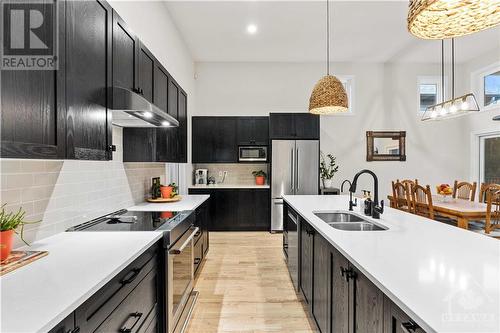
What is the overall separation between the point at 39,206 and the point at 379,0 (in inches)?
178

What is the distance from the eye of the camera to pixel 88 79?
145 cm

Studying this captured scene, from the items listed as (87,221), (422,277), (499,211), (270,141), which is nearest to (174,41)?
(270,141)

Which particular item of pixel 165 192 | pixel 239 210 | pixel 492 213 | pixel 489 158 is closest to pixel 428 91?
pixel 489 158

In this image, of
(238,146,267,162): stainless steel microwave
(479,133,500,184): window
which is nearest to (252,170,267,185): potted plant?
(238,146,267,162): stainless steel microwave

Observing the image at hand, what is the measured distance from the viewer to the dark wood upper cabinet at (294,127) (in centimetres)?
543

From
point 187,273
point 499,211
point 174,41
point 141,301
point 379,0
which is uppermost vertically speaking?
point 379,0

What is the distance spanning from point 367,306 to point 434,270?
34 centimetres

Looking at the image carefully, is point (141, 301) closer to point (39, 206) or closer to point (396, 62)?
point (39, 206)

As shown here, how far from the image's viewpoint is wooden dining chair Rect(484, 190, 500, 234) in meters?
3.19

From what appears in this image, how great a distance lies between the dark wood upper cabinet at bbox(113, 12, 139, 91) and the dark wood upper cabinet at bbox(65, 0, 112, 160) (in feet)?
0.28

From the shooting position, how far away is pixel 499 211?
329cm

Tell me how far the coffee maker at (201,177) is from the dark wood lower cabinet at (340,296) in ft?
11.6

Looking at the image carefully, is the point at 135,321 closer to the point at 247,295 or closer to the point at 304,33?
the point at 247,295

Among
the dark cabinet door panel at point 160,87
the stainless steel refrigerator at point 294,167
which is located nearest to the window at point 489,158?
the stainless steel refrigerator at point 294,167
